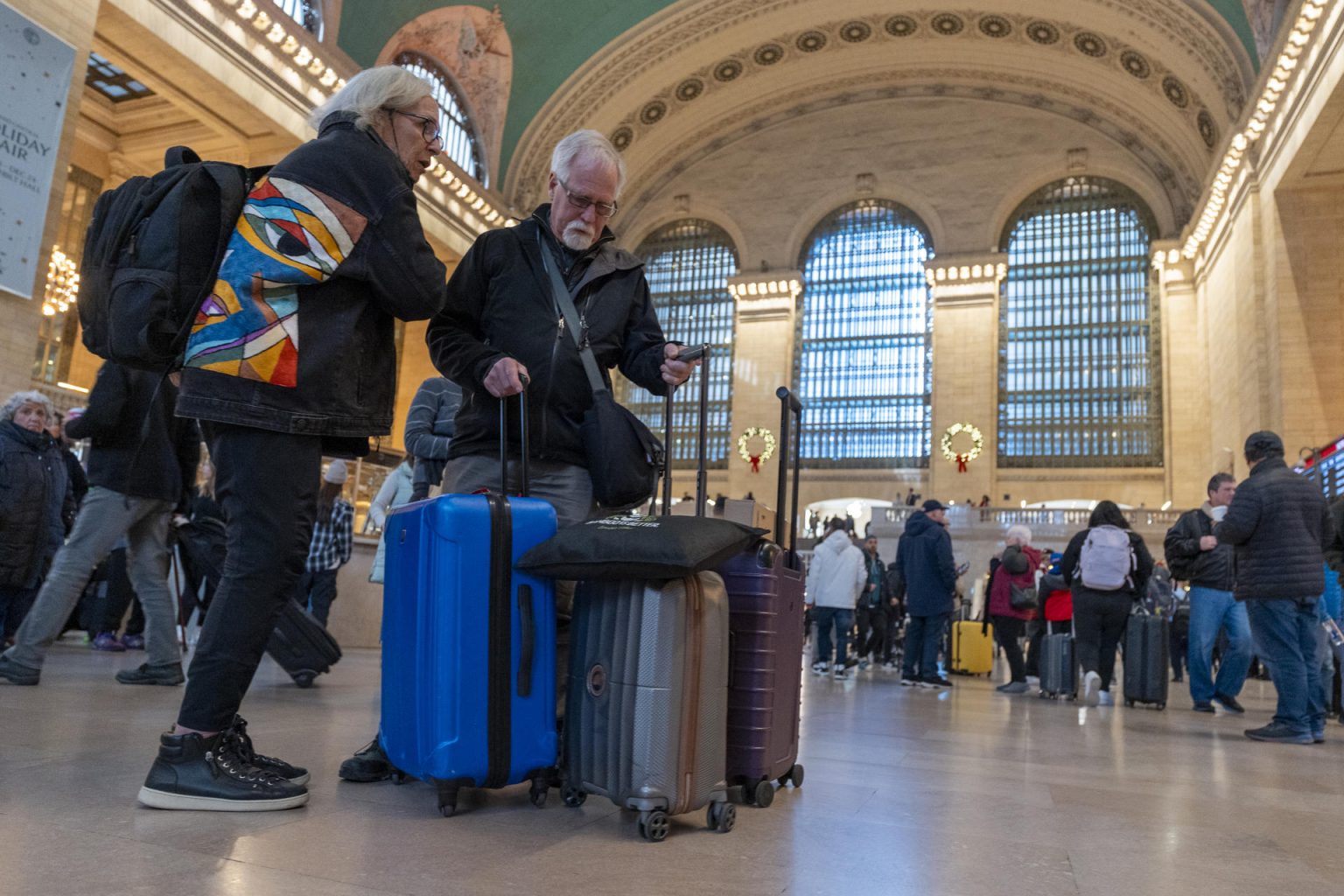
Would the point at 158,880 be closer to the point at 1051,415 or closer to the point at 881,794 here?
the point at 881,794

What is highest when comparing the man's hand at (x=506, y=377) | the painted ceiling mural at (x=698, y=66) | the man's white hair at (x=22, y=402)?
the painted ceiling mural at (x=698, y=66)

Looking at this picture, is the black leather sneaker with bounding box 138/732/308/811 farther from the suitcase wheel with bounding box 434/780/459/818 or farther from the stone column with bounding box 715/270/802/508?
the stone column with bounding box 715/270/802/508

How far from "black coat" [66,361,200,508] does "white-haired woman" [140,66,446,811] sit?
224 cm

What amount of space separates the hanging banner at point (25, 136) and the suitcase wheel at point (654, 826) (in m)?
9.76

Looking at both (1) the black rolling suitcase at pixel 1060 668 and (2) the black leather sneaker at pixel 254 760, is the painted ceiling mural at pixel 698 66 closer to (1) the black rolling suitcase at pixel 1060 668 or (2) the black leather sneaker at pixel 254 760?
(1) the black rolling suitcase at pixel 1060 668

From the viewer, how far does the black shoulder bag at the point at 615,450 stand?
7.53ft

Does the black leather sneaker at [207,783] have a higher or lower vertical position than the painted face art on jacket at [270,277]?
lower

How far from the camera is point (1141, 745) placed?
4.16 m

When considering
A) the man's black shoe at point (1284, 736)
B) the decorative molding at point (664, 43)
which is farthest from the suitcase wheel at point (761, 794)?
the decorative molding at point (664, 43)

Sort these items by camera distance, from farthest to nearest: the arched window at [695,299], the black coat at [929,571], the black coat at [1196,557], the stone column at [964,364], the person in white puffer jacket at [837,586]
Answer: the arched window at [695,299] → the stone column at [964,364] → the person in white puffer jacket at [837,586] → the black coat at [929,571] → the black coat at [1196,557]

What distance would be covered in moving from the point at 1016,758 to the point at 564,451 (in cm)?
209

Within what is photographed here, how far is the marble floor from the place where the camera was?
4.85 ft

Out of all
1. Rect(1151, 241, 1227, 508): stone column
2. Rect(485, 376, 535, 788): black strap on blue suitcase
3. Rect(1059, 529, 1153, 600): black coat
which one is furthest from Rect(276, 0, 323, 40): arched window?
Rect(1151, 241, 1227, 508): stone column

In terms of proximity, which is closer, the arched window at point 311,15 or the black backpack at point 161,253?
the black backpack at point 161,253
